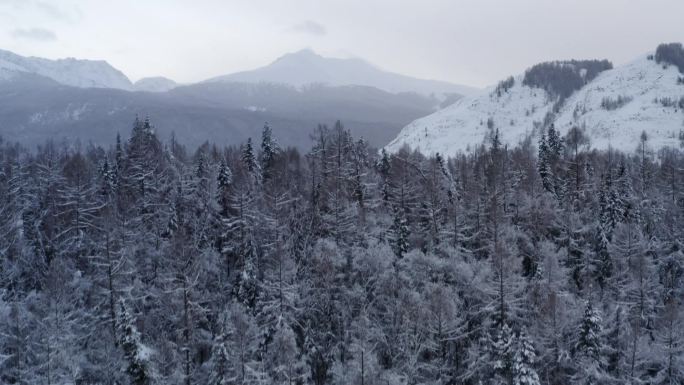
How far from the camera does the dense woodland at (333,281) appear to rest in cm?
4144

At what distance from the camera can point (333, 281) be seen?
157 ft

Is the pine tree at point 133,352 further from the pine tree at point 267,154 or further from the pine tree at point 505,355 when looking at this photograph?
the pine tree at point 267,154

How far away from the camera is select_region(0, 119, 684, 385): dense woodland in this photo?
41.4 m

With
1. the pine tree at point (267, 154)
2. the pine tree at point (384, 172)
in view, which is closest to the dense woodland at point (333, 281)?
the pine tree at point (384, 172)

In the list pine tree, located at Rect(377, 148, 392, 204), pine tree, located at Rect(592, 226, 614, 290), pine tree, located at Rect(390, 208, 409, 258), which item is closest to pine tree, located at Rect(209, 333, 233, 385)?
pine tree, located at Rect(390, 208, 409, 258)

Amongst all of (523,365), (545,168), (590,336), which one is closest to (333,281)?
(523,365)

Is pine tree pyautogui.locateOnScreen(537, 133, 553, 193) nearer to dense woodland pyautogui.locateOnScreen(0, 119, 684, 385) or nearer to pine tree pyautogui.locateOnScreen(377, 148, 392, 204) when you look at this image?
dense woodland pyautogui.locateOnScreen(0, 119, 684, 385)

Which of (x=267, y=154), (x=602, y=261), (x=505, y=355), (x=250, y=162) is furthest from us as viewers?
(x=267, y=154)

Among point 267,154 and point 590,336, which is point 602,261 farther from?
point 267,154

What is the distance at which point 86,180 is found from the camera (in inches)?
2640

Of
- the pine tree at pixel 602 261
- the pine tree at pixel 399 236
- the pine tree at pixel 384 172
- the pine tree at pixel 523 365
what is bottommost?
the pine tree at pixel 523 365

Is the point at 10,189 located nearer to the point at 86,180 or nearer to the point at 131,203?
the point at 86,180

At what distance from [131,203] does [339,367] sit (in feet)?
110

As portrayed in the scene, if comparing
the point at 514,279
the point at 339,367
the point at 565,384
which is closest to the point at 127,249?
the point at 339,367
